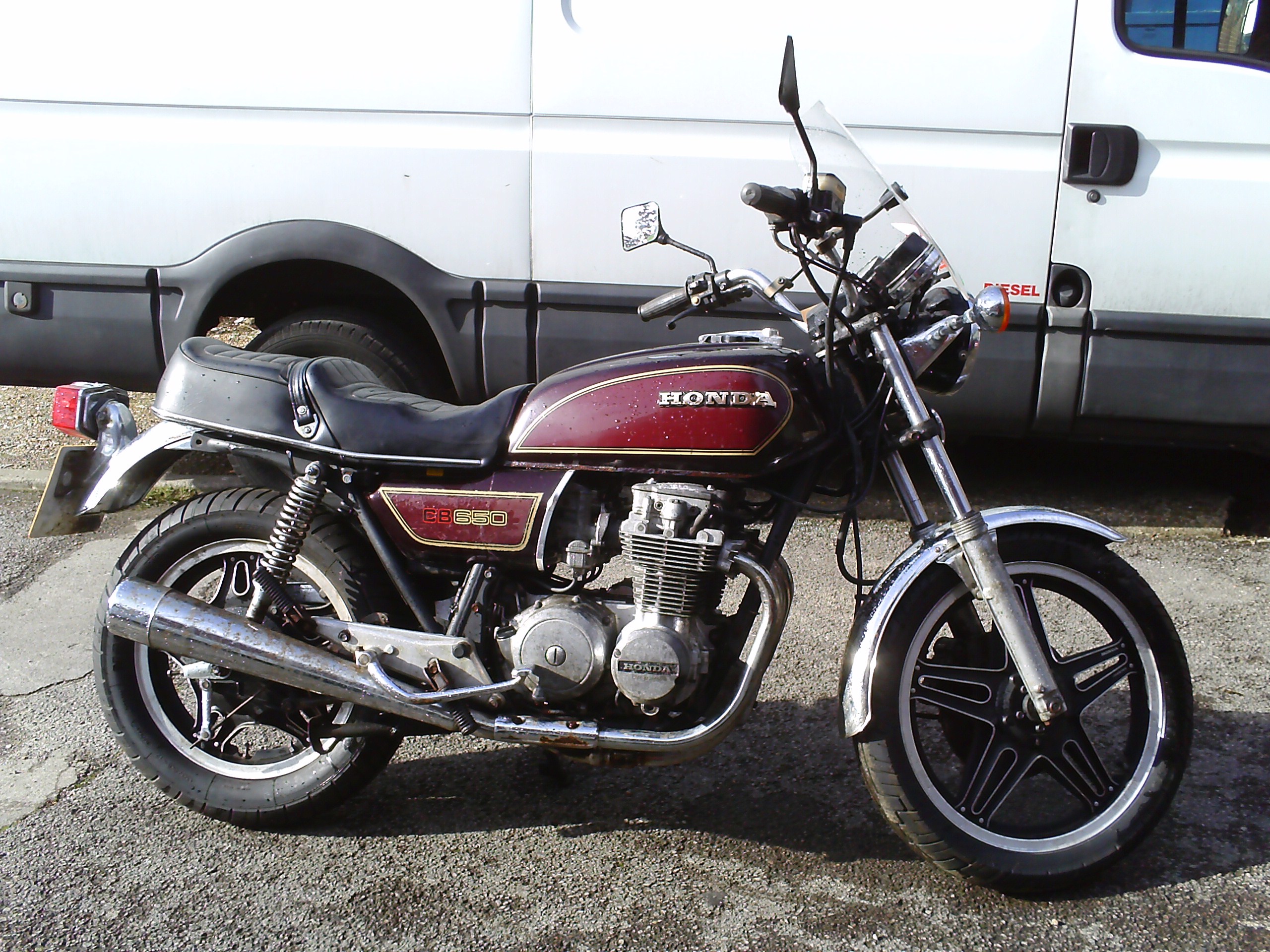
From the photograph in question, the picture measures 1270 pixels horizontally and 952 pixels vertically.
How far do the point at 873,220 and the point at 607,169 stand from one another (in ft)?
6.41

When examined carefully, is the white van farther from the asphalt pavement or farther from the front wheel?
the front wheel

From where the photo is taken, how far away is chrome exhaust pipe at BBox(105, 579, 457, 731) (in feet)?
8.38

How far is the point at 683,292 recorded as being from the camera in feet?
8.42

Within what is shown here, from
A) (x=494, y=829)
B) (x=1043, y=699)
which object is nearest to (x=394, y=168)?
(x=494, y=829)

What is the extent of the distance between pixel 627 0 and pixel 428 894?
3.18 metres

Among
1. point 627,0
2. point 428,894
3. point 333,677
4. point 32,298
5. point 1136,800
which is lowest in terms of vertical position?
point 428,894

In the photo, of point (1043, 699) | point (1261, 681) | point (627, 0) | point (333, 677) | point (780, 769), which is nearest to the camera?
point (1043, 699)

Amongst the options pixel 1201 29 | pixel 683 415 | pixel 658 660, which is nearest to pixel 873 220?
pixel 683 415

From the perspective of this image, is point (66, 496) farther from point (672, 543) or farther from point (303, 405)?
point (672, 543)

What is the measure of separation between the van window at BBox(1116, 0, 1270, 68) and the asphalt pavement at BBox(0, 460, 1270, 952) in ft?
7.45

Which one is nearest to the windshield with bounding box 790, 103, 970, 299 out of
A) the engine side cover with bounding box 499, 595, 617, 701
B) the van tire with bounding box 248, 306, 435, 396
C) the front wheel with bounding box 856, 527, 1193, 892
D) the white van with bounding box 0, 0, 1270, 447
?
the front wheel with bounding box 856, 527, 1193, 892

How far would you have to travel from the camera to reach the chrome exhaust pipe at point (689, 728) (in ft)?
8.05

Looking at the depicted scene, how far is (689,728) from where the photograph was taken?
251 cm

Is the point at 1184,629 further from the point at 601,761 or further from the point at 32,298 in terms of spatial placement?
the point at 32,298
